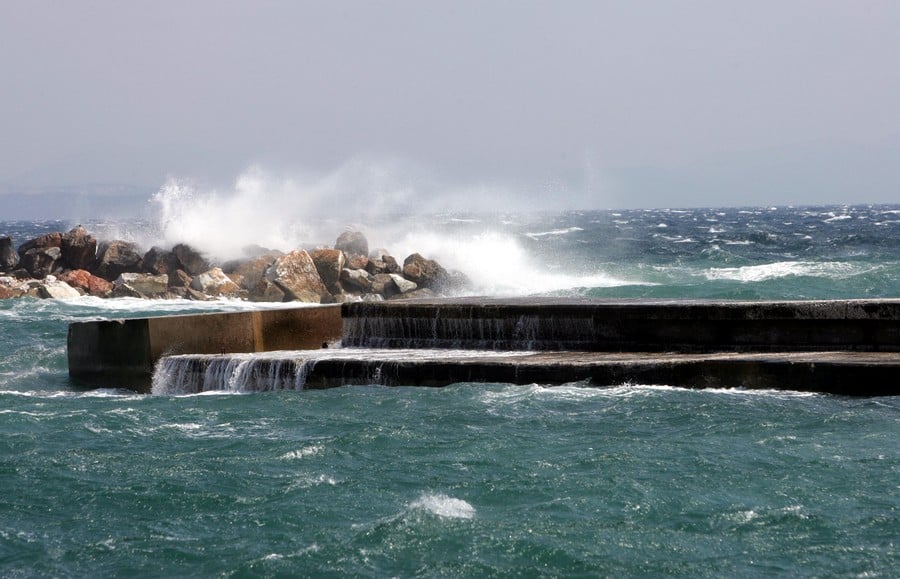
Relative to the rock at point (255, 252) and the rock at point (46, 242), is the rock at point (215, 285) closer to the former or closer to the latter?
the rock at point (255, 252)

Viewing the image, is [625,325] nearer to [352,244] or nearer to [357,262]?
[357,262]

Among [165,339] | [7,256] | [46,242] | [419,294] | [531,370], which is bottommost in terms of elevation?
[531,370]

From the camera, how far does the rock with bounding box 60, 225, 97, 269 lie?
3105 centimetres

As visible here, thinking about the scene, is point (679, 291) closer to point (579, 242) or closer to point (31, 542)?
point (31, 542)

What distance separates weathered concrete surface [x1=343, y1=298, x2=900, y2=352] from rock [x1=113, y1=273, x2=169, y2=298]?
14.3 m

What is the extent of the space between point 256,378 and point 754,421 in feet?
17.1

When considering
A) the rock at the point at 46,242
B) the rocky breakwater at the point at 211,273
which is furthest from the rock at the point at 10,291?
the rock at the point at 46,242

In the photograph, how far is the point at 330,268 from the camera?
2667cm

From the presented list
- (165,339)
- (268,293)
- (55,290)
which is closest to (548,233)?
(268,293)

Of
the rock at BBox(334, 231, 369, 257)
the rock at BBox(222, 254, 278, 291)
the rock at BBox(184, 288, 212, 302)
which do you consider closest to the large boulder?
the rock at BBox(184, 288, 212, 302)

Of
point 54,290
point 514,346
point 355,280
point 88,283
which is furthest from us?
point 88,283

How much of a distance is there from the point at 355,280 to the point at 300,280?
48.5 inches

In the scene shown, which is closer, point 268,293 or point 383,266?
point 268,293

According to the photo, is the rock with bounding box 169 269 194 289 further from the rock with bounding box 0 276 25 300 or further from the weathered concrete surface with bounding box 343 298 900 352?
the weathered concrete surface with bounding box 343 298 900 352
